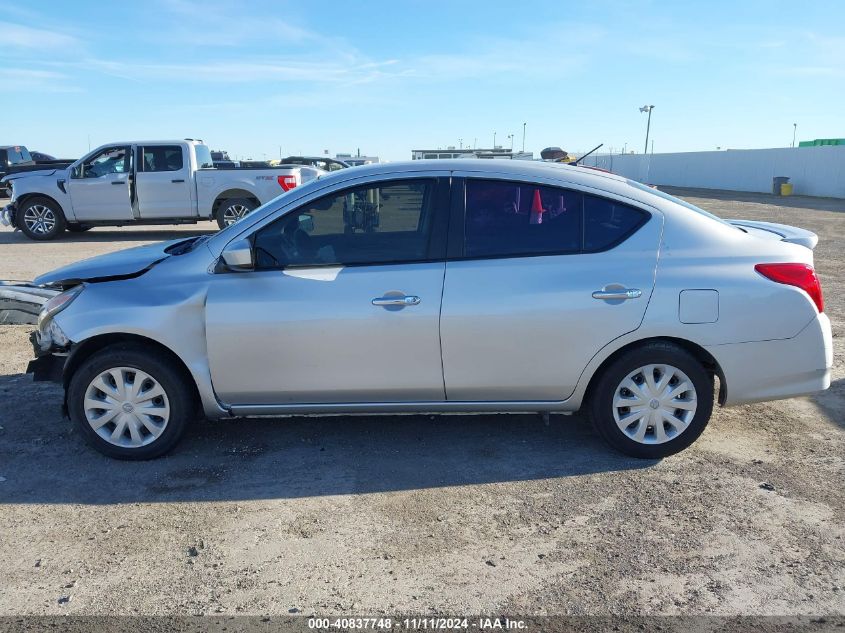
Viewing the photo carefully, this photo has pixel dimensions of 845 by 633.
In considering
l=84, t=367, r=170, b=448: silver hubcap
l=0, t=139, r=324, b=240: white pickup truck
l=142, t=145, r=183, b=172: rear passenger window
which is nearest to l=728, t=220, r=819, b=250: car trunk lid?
l=84, t=367, r=170, b=448: silver hubcap

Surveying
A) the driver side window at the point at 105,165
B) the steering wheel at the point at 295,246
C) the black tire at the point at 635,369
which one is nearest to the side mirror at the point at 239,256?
the steering wheel at the point at 295,246

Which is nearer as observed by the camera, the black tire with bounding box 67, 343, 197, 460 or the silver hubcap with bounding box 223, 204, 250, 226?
the black tire with bounding box 67, 343, 197, 460

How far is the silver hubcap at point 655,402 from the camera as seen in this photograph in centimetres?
410

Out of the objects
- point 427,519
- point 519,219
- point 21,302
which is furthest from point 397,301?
point 21,302

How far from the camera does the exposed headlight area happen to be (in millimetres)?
4188

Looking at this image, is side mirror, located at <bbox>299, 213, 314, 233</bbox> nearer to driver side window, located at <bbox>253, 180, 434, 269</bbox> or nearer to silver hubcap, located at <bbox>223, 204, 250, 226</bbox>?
driver side window, located at <bbox>253, 180, 434, 269</bbox>

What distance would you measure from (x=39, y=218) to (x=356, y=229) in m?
12.9

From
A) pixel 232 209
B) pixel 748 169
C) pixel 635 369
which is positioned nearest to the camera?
pixel 635 369

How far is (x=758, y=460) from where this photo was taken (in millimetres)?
4215

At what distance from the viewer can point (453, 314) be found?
13.0 feet

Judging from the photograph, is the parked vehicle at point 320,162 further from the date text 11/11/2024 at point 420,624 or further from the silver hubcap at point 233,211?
the date text 11/11/2024 at point 420,624

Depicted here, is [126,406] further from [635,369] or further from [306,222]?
[635,369]

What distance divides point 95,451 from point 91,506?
72 centimetres

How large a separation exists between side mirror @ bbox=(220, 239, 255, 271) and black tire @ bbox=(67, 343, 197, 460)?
2.44ft
